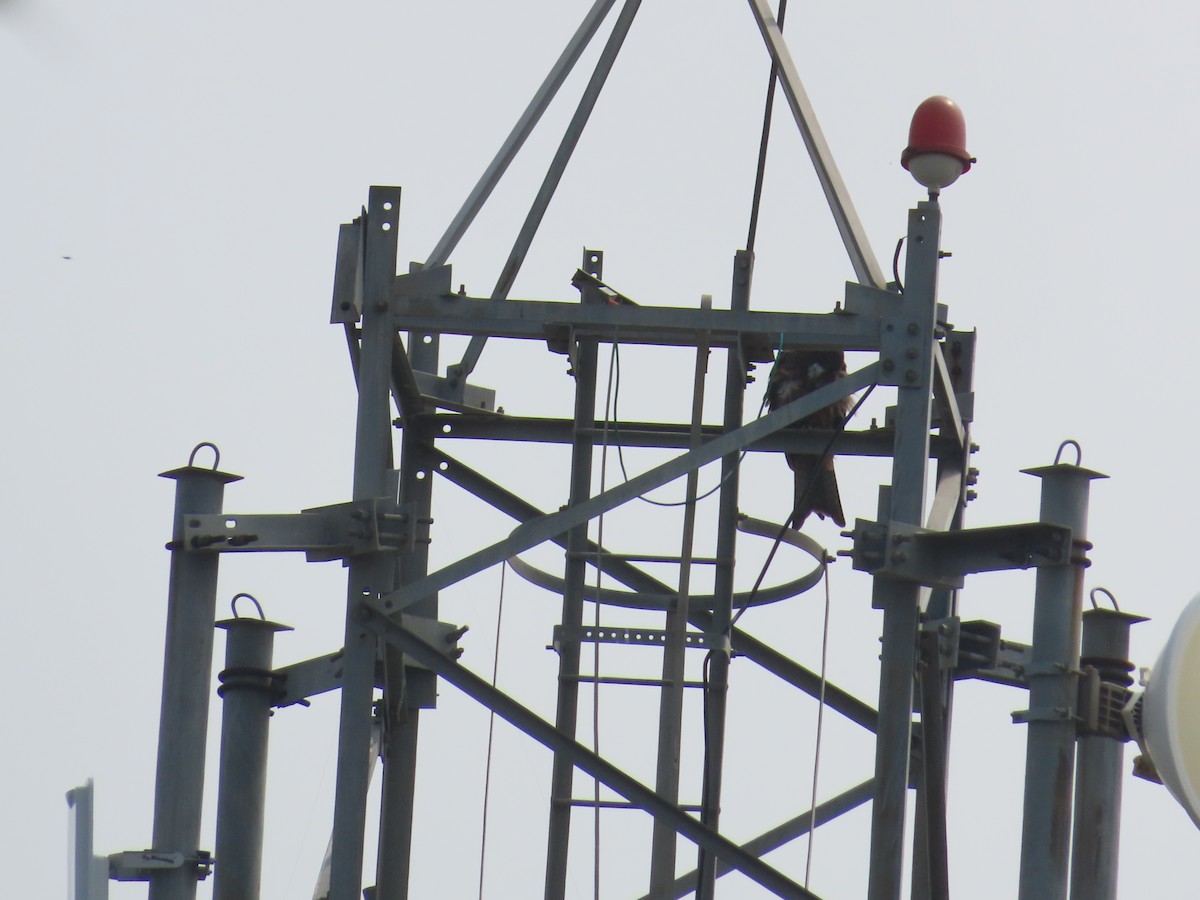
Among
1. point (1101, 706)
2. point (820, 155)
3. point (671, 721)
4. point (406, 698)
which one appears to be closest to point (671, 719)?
point (671, 721)

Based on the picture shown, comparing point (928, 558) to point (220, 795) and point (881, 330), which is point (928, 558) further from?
point (220, 795)

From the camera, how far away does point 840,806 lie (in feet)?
35.4

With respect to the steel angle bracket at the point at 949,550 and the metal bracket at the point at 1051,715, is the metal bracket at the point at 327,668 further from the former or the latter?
the metal bracket at the point at 1051,715

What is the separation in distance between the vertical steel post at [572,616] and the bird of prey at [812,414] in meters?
0.89

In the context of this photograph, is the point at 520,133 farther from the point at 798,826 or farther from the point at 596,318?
the point at 798,826

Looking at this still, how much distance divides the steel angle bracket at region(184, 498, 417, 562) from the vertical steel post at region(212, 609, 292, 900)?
65cm

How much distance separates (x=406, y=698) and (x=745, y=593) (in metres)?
1.83

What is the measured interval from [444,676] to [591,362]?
2.39 meters

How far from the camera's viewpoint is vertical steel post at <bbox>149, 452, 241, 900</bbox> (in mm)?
8867

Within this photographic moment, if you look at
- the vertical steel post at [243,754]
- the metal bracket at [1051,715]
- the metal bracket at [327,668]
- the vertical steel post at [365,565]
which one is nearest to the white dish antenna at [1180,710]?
the metal bracket at [1051,715]

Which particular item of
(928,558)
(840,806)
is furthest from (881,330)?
(840,806)

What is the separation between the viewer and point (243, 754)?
9445 millimetres

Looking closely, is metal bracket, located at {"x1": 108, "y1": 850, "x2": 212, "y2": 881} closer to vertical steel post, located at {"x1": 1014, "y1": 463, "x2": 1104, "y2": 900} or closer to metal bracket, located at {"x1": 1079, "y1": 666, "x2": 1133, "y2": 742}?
vertical steel post, located at {"x1": 1014, "y1": 463, "x2": 1104, "y2": 900}

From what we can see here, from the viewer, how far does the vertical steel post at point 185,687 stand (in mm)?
8867
